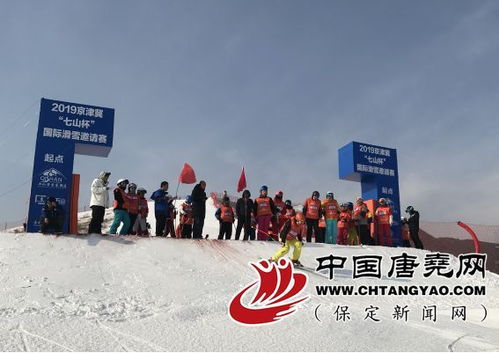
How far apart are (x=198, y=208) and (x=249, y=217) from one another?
139 cm

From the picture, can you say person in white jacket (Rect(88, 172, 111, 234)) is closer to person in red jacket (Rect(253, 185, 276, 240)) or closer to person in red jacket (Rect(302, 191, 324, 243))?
person in red jacket (Rect(253, 185, 276, 240))

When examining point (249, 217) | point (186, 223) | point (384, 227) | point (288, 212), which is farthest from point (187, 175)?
point (384, 227)

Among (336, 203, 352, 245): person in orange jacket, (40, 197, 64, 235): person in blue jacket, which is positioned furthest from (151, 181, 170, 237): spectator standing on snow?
(336, 203, 352, 245): person in orange jacket

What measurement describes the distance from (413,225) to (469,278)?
8.03ft

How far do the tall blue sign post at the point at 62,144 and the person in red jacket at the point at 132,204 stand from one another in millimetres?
1768

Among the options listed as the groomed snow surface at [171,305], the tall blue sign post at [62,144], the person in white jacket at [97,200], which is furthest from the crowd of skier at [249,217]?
the tall blue sign post at [62,144]

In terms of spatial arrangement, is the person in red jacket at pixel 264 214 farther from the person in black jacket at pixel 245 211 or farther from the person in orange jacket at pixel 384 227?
the person in orange jacket at pixel 384 227

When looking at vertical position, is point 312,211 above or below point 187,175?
below

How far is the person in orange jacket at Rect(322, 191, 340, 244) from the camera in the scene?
38.8 ft

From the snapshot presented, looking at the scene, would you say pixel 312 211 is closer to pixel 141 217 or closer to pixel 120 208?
pixel 141 217

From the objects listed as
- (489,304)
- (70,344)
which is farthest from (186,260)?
(489,304)

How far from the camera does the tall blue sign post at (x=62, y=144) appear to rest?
35.6 ft

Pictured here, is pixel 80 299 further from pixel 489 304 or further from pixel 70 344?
pixel 489 304

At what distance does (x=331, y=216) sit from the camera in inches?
467
